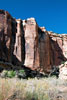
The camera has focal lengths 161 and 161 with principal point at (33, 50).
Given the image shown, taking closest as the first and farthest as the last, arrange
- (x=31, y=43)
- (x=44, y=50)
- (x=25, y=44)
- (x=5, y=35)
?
(x=5, y=35)
(x=31, y=43)
(x=25, y=44)
(x=44, y=50)

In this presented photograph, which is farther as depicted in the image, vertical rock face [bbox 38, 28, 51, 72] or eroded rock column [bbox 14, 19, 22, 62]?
vertical rock face [bbox 38, 28, 51, 72]

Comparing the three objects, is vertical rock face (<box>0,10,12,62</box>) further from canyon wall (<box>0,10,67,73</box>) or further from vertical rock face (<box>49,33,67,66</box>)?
vertical rock face (<box>49,33,67,66</box>)

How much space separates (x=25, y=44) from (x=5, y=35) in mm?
5753

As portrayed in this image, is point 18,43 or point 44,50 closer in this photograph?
point 18,43

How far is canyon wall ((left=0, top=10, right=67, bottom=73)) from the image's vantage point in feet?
122

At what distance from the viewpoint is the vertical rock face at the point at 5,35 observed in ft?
117

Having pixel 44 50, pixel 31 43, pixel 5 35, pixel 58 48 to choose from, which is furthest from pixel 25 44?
pixel 58 48

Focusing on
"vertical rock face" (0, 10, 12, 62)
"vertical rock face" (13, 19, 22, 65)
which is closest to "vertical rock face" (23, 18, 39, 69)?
"vertical rock face" (13, 19, 22, 65)

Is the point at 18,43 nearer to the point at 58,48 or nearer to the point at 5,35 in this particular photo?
the point at 5,35

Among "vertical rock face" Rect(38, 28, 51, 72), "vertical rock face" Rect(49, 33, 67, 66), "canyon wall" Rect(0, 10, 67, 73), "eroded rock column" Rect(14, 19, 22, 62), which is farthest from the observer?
"vertical rock face" Rect(49, 33, 67, 66)

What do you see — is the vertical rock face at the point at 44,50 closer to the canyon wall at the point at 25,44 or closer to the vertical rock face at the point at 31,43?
the canyon wall at the point at 25,44

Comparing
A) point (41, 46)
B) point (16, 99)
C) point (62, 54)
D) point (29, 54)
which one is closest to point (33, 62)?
point (29, 54)

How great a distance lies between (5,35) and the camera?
37.6m

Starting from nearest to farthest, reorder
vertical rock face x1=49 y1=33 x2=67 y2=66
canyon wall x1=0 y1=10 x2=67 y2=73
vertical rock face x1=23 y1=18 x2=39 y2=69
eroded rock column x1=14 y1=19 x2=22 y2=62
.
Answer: canyon wall x1=0 y1=10 x2=67 y2=73, vertical rock face x1=23 y1=18 x2=39 y2=69, eroded rock column x1=14 y1=19 x2=22 y2=62, vertical rock face x1=49 y1=33 x2=67 y2=66
